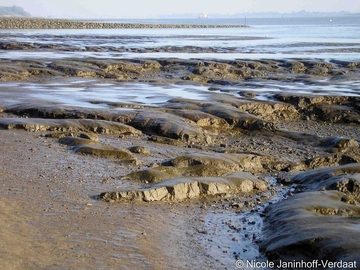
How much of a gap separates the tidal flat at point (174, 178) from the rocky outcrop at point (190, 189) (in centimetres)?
2

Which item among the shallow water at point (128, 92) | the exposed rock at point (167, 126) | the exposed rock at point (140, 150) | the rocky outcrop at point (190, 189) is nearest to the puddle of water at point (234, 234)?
the rocky outcrop at point (190, 189)

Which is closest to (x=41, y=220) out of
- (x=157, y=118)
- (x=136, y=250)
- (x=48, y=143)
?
(x=136, y=250)

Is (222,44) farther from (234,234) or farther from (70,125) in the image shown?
(234,234)

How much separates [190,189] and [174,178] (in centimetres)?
58

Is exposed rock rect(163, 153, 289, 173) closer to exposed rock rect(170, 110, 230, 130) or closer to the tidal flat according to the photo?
the tidal flat

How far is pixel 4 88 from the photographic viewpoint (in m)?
21.8

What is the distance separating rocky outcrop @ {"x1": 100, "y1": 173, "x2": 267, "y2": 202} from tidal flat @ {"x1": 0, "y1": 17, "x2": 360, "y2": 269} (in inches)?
0.9

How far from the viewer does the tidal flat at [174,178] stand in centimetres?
725

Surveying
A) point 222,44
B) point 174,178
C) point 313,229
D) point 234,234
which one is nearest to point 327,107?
point 174,178

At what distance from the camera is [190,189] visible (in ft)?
32.4

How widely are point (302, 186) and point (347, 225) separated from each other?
329 cm

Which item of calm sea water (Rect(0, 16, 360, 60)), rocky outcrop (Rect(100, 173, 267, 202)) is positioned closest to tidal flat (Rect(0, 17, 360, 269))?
rocky outcrop (Rect(100, 173, 267, 202))

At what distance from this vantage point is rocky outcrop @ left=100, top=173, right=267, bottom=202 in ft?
30.7

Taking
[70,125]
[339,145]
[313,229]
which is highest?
[313,229]
